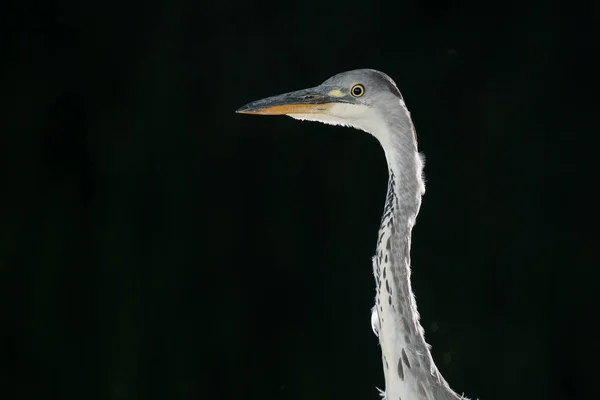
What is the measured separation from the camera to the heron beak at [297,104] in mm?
1811

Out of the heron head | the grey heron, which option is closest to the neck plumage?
the grey heron

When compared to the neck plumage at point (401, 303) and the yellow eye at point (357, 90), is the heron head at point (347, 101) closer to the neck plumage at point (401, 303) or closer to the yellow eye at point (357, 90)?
the yellow eye at point (357, 90)

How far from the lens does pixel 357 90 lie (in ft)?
5.96

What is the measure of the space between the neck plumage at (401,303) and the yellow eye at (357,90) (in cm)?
18

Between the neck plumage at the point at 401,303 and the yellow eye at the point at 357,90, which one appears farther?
the yellow eye at the point at 357,90

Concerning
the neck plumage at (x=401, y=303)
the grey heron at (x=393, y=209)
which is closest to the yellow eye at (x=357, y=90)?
the grey heron at (x=393, y=209)

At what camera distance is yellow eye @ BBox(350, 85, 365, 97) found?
1812 millimetres

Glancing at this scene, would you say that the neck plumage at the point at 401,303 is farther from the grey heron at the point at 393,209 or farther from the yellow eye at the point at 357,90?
the yellow eye at the point at 357,90

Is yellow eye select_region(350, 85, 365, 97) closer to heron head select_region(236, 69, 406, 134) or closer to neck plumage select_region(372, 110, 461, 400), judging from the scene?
heron head select_region(236, 69, 406, 134)

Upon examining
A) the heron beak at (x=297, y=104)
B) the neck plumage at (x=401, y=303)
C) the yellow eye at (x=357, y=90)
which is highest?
the yellow eye at (x=357, y=90)

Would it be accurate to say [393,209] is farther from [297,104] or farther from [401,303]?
[297,104]

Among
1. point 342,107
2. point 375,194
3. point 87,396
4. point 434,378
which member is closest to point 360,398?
point 375,194

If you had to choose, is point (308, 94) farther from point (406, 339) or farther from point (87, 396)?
point (87, 396)

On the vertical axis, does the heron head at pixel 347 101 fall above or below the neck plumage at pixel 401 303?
above
